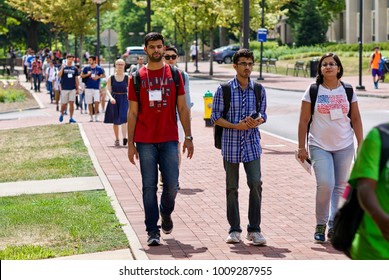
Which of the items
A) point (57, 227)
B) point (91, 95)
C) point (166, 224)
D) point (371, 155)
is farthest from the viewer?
point (91, 95)

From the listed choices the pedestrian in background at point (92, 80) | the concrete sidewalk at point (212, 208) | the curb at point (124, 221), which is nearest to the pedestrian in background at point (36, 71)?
the pedestrian in background at point (92, 80)

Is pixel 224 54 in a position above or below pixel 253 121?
below

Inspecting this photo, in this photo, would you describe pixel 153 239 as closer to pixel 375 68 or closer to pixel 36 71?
pixel 375 68

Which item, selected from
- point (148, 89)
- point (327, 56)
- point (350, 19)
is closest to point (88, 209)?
point (148, 89)

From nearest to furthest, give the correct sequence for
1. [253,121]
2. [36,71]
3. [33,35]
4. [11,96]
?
[253,121] → [11,96] → [36,71] → [33,35]

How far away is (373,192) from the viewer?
3973mm

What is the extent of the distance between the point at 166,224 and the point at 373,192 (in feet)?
19.0

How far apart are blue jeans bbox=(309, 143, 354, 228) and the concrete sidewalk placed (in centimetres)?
34

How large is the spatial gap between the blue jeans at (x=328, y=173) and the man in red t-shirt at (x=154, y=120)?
3.98ft

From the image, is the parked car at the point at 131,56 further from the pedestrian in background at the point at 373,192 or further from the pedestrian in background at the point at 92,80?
the pedestrian in background at the point at 373,192

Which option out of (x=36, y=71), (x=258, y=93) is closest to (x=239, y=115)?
(x=258, y=93)

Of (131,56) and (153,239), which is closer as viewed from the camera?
(153,239)

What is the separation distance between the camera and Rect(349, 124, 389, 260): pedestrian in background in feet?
12.9

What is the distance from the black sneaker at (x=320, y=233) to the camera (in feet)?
30.2
